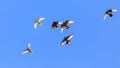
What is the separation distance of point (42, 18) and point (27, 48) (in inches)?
197

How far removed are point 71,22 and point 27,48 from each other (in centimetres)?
869

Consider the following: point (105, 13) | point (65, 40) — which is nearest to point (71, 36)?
point (65, 40)

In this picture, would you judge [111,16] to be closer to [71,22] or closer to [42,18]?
[71,22]

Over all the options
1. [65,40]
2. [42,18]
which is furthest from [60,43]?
[42,18]

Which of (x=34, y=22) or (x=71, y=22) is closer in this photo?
(x=71, y=22)

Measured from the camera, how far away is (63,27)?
226 feet

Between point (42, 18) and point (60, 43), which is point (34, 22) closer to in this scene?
point (42, 18)

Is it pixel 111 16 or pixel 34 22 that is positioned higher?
pixel 34 22

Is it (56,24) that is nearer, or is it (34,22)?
(56,24)

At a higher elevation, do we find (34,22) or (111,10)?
(34,22)

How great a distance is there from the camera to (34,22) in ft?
244

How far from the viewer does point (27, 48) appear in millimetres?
74312

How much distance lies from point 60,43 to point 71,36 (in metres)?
1.97

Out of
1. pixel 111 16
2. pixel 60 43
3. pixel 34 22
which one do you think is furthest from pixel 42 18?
pixel 111 16
